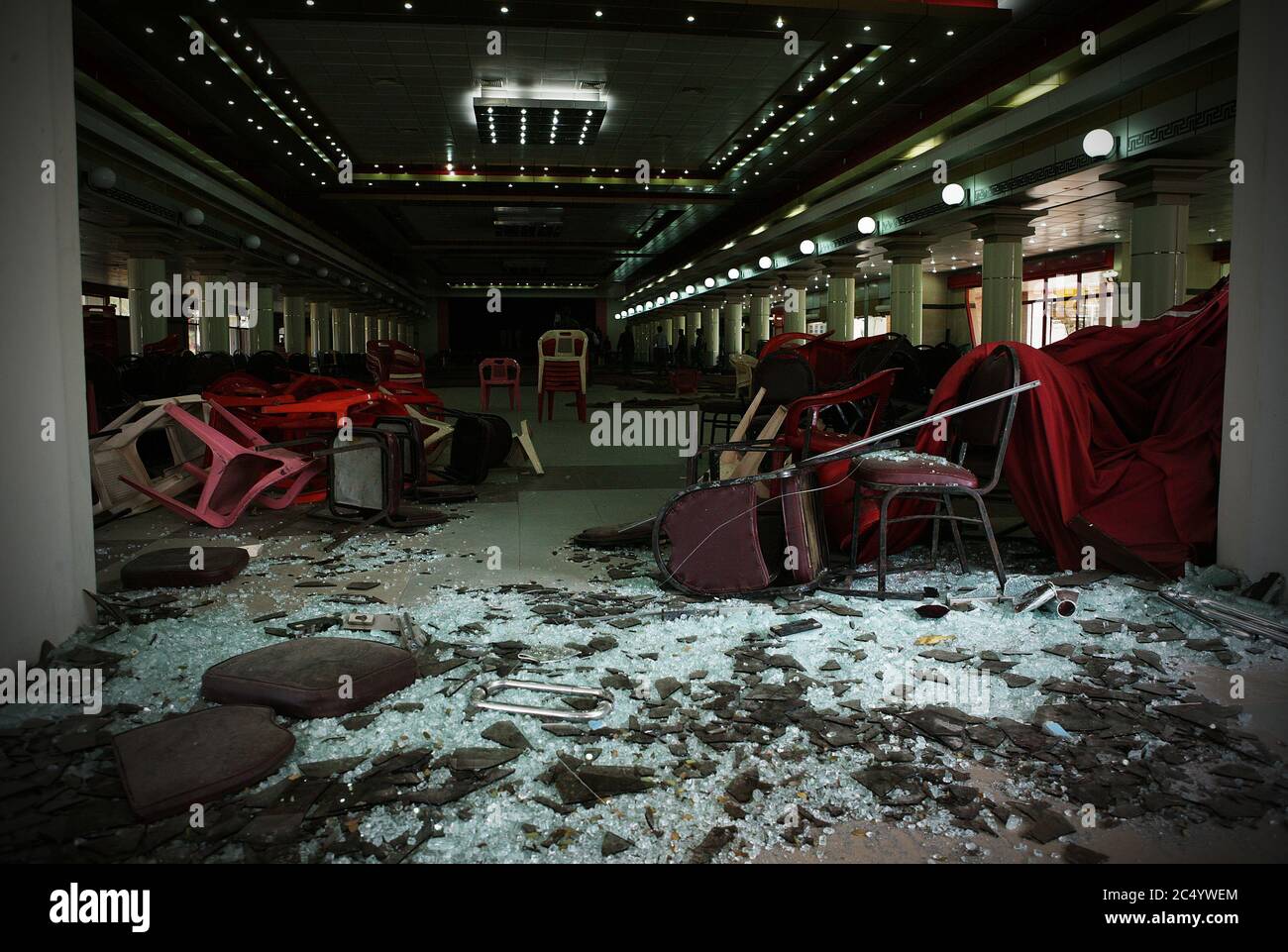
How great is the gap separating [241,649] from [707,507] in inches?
73.0

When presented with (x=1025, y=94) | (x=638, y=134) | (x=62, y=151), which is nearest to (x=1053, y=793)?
(x=62, y=151)

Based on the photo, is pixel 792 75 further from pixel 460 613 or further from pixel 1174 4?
pixel 460 613

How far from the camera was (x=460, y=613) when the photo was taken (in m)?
3.53

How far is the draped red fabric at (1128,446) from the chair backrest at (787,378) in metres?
1.21

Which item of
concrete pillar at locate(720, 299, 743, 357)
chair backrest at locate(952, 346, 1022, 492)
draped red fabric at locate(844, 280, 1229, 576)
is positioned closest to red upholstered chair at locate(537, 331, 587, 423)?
draped red fabric at locate(844, 280, 1229, 576)

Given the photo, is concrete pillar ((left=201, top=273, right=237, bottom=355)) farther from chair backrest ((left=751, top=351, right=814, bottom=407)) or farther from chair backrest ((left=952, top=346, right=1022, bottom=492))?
chair backrest ((left=952, top=346, right=1022, bottom=492))

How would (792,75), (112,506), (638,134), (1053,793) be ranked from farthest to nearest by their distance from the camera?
(638,134), (792,75), (112,506), (1053,793)

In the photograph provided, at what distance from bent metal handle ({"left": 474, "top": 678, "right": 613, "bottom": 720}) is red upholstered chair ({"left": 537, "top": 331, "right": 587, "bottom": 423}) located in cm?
881

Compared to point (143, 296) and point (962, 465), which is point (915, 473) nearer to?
point (962, 465)

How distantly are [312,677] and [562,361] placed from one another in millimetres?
9260

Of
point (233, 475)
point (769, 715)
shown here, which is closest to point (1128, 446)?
point (769, 715)

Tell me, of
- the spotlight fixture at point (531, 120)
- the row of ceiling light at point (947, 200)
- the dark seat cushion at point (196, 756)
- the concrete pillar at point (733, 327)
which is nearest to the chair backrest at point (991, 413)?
the dark seat cushion at point (196, 756)

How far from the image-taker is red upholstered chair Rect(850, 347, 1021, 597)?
353 cm

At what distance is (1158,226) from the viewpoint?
11250 mm
